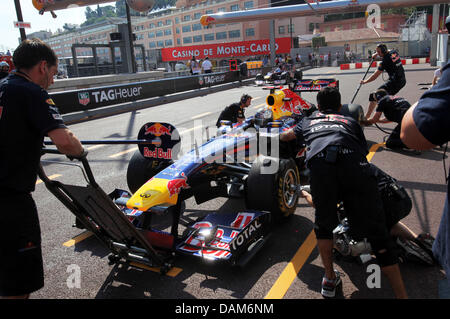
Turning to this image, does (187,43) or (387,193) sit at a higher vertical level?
(187,43)

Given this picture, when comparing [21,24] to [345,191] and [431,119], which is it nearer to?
[345,191]

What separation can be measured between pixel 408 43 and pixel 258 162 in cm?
5307

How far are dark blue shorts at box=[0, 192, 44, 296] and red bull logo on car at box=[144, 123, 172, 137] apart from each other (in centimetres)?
193

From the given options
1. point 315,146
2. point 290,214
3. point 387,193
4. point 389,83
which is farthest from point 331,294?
point 389,83

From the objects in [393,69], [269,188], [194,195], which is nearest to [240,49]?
[393,69]

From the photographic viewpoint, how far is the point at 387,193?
3074 millimetres

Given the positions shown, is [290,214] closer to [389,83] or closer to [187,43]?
[389,83]

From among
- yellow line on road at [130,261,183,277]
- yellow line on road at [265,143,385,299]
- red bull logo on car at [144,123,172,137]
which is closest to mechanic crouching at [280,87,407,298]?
yellow line on road at [265,143,385,299]

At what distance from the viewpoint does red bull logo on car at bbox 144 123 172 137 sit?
3.98 meters

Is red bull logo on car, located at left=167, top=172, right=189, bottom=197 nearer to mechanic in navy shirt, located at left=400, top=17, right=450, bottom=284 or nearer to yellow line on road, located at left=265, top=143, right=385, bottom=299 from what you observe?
yellow line on road, located at left=265, top=143, right=385, bottom=299

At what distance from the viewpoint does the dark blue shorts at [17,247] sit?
2.12 m

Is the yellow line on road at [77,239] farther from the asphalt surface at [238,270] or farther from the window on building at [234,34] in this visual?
the window on building at [234,34]
